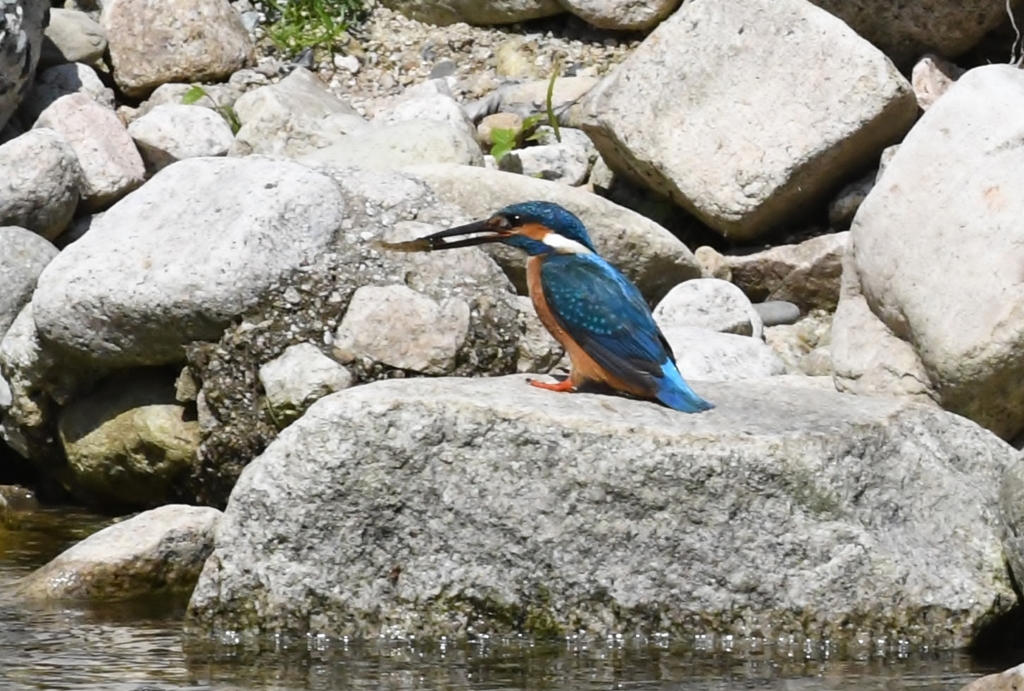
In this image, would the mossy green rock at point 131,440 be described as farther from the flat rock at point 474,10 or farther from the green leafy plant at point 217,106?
the flat rock at point 474,10

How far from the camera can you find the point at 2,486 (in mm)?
8602

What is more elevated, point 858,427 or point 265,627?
point 858,427

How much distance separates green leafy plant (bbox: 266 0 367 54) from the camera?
37.6ft

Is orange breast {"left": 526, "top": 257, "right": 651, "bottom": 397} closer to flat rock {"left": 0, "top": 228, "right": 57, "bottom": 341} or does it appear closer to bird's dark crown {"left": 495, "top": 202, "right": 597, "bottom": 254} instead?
bird's dark crown {"left": 495, "top": 202, "right": 597, "bottom": 254}

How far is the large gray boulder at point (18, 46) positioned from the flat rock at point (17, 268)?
5.32ft

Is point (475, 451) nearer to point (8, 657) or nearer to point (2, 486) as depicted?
point (8, 657)

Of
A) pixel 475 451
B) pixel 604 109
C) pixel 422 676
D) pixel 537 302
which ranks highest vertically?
pixel 604 109

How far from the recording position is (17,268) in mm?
8617

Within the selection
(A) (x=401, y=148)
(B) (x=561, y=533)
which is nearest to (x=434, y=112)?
(A) (x=401, y=148)

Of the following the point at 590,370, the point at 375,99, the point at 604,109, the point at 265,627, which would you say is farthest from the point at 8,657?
the point at 375,99

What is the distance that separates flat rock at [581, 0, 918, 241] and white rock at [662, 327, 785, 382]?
1271 millimetres

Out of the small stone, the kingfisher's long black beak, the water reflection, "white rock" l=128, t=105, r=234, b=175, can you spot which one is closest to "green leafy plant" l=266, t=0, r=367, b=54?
the small stone

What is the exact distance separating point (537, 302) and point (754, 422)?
3.15ft

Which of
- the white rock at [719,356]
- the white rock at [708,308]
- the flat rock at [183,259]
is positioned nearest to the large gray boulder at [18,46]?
the flat rock at [183,259]
